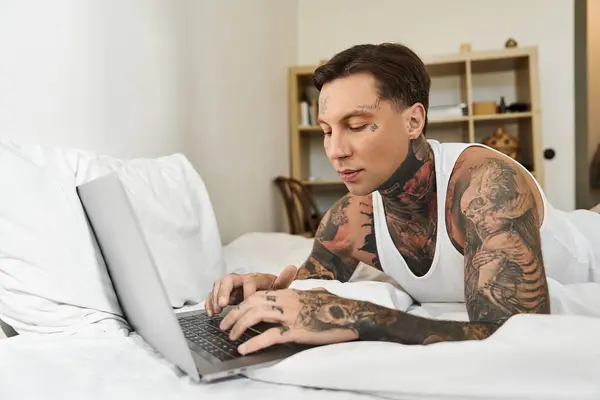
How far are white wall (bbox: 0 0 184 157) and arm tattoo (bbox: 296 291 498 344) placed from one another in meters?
0.78

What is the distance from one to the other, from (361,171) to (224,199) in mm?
1349

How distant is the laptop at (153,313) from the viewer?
0.63m

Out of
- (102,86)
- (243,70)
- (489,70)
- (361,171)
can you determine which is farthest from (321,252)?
(489,70)

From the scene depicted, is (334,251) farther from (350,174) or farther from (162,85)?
Answer: (162,85)

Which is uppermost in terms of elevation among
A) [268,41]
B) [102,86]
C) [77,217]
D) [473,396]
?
[268,41]

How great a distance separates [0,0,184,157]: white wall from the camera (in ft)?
3.74

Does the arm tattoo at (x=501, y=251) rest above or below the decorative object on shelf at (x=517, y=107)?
below

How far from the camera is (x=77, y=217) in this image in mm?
988

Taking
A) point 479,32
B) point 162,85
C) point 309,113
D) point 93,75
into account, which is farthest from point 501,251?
point 479,32

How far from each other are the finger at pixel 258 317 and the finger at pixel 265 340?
29 mm

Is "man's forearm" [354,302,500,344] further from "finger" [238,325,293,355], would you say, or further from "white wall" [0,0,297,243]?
"white wall" [0,0,297,243]

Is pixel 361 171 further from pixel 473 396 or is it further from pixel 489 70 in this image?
pixel 489 70

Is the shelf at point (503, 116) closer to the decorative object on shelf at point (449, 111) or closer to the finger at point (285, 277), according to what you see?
the decorative object on shelf at point (449, 111)

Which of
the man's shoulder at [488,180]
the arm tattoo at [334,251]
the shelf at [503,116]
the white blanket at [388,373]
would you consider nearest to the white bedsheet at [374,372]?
the white blanket at [388,373]
